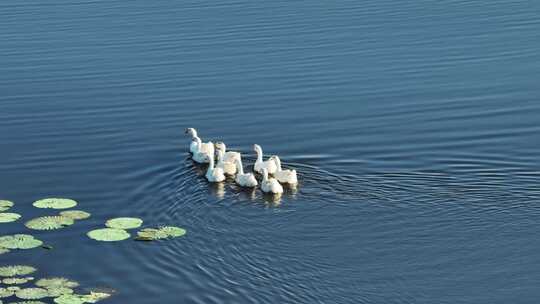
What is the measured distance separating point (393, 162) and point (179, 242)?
24.9 feet

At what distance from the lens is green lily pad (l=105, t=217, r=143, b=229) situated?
2984 cm

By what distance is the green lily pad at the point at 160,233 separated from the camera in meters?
29.1

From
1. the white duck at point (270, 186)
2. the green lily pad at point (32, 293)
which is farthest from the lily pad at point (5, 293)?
the white duck at point (270, 186)

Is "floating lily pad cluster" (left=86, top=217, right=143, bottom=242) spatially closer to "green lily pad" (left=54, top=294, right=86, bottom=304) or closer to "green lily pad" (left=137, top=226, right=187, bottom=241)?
"green lily pad" (left=137, top=226, right=187, bottom=241)

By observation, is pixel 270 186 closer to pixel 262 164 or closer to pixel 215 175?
pixel 262 164

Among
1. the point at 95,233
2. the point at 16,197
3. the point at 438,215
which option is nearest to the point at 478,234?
the point at 438,215

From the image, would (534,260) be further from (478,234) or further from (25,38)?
(25,38)

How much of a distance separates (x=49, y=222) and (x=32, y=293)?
4352mm

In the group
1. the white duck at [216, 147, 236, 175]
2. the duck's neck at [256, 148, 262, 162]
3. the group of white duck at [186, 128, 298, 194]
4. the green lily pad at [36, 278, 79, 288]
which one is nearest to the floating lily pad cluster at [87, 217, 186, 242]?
the green lily pad at [36, 278, 79, 288]

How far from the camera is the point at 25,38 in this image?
49.5m

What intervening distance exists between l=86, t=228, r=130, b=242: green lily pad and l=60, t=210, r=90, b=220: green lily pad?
1027 millimetres

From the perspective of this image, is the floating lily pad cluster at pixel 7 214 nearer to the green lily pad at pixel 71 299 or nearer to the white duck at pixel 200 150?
the green lily pad at pixel 71 299

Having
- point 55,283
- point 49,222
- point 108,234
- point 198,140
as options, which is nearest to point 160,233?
point 108,234

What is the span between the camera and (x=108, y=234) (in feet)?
96.5
